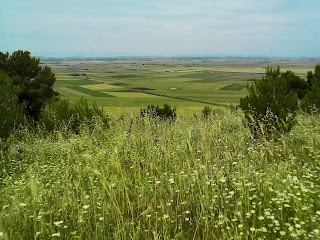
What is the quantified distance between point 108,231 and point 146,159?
206 cm

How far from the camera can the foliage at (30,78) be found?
18938mm

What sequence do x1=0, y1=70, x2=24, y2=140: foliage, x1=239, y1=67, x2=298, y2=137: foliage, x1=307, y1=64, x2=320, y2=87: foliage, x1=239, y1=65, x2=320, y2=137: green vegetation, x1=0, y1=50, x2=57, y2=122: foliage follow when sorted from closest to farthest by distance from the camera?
x1=0, y1=70, x2=24, y2=140: foliage
x1=239, y1=65, x2=320, y2=137: green vegetation
x1=239, y1=67, x2=298, y2=137: foliage
x1=0, y1=50, x2=57, y2=122: foliage
x1=307, y1=64, x2=320, y2=87: foliage

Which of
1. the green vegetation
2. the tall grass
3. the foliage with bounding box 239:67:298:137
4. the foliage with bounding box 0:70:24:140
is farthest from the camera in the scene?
the foliage with bounding box 239:67:298:137

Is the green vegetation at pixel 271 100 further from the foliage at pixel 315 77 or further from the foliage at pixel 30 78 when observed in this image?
the foliage at pixel 30 78

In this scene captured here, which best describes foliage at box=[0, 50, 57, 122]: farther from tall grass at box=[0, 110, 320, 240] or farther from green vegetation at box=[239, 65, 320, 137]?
tall grass at box=[0, 110, 320, 240]

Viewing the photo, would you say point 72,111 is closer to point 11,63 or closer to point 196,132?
point 11,63

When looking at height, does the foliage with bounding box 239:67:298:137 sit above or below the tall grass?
above

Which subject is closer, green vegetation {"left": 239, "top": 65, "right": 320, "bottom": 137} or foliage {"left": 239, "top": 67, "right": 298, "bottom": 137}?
green vegetation {"left": 239, "top": 65, "right": 320, "bottom": 137}

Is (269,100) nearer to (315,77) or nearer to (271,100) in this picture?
(271,100)

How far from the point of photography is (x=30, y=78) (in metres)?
19.9

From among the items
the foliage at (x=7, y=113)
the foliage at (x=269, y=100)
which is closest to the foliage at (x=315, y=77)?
the foliage at (x=269, y=100)

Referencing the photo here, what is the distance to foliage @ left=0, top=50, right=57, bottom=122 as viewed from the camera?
746 inches

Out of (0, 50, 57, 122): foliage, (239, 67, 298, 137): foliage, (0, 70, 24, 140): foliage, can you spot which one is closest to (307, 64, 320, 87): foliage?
(239, 67, 298, 137): foliage

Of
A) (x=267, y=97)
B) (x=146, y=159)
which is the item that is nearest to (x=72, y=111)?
(x=267, y=97)
